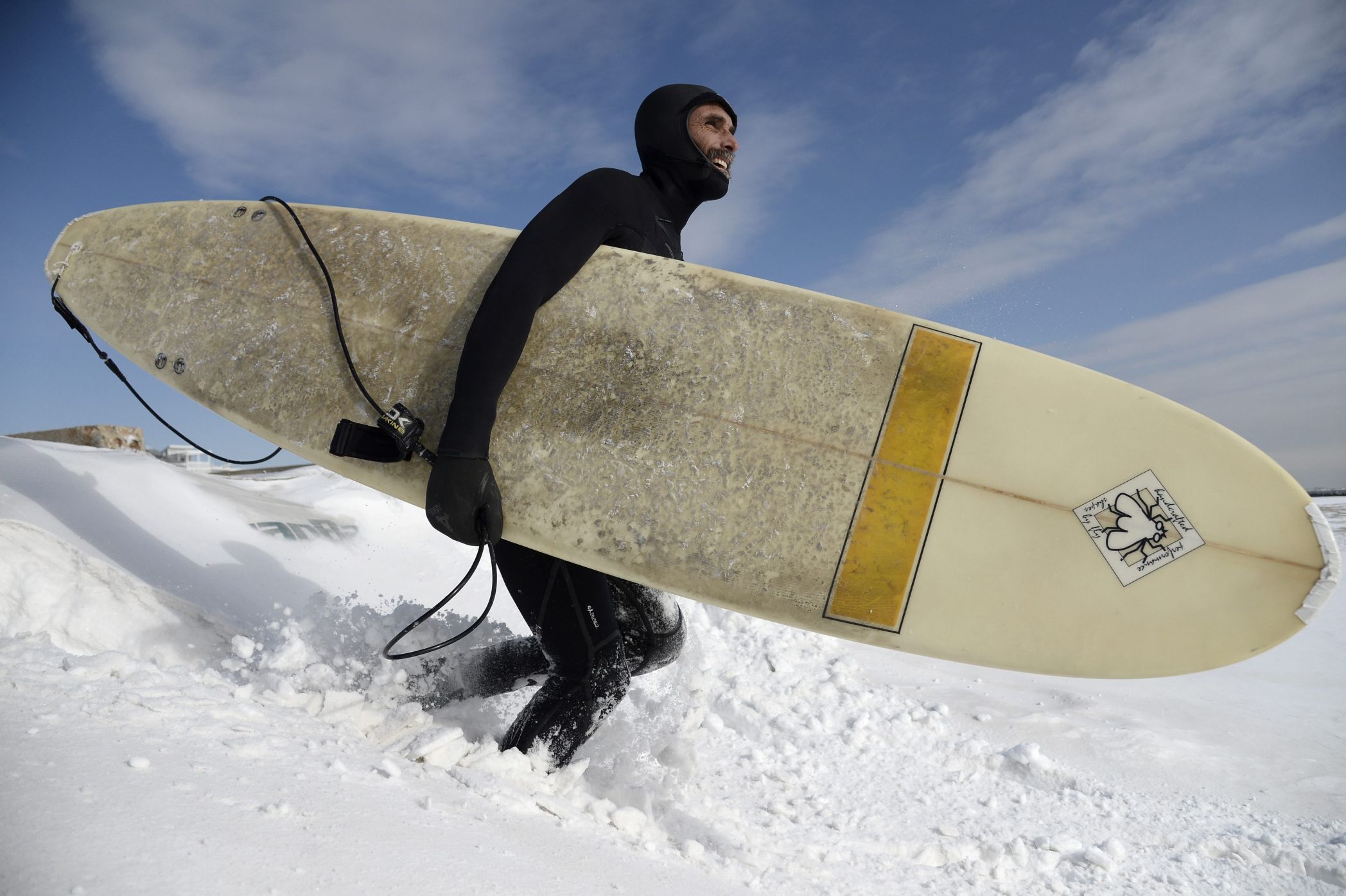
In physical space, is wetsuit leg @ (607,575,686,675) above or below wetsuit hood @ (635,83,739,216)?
below

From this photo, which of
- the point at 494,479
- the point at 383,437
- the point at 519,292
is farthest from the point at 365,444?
the point at 519,292

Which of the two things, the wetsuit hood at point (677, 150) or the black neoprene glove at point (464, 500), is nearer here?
the black neoprene glove at point (464, 500)

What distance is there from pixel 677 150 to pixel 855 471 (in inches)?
44.3

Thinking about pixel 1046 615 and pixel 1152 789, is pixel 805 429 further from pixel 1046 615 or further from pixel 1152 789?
pixel 1152 789

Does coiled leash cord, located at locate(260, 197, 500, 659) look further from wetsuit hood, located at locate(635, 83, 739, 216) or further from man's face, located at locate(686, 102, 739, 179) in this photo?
man's face, located at locate(686, 102, 739, 179)

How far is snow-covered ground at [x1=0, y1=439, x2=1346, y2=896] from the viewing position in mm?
1146

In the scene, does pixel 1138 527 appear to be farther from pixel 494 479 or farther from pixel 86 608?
pixel 86 608

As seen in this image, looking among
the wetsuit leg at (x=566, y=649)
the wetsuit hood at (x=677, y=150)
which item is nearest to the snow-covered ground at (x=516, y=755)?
the wetsuit leg at (x=566, y=649)

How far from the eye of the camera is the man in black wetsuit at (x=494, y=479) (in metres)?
1.78

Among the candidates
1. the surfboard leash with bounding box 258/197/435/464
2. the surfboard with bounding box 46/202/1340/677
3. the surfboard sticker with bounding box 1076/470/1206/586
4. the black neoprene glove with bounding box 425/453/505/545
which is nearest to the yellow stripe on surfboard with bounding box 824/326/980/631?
the surfboard with bounding box 46/202/1340/677

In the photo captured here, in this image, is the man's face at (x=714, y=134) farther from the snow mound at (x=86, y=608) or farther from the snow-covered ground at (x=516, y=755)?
the snow mound at (x=86, y=608)

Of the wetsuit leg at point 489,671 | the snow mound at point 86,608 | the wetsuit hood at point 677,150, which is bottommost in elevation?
the snow mound at point 86,608

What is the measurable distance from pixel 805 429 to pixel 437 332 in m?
1.13

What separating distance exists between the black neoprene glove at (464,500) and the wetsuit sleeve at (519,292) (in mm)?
31
